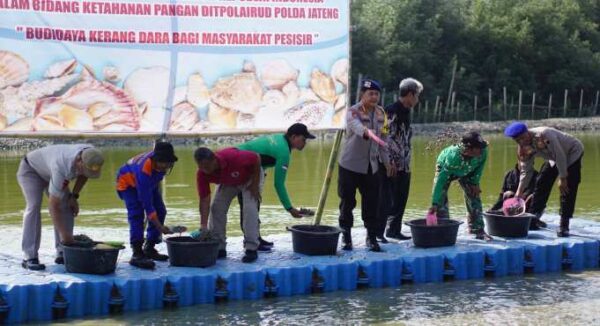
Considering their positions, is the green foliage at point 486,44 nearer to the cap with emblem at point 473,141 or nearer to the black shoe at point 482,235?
the black shoe at point 482,235

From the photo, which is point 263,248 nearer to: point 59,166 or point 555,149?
point 59,166

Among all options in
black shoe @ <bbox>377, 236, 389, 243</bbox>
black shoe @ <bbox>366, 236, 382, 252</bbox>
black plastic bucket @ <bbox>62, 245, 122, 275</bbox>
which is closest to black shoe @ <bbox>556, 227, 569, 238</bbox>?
black shoe @ <bbox>377, 236, 389, 243</bbox>

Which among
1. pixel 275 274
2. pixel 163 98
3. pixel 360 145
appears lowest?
pixel 275 274

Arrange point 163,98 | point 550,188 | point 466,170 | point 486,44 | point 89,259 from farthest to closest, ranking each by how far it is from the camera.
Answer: point 486,44
point 550,188
point 466,170
point 163,98
point 89,259

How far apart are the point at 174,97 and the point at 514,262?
11.8 feet

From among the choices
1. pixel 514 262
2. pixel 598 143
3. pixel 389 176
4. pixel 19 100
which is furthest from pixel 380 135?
pixel 598 143

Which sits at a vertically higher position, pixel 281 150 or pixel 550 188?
pixel 281 150

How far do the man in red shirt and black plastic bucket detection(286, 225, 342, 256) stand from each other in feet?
1.55

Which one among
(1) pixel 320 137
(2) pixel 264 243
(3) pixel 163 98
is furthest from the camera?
(1) pixel 320 137

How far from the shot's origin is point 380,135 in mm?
9328

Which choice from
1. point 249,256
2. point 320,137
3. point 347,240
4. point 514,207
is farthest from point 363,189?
point 320,137

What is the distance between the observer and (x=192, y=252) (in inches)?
331

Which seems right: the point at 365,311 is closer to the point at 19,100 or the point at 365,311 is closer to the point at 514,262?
the point at 514,262

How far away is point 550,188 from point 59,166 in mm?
5383
